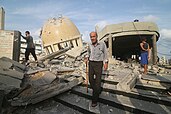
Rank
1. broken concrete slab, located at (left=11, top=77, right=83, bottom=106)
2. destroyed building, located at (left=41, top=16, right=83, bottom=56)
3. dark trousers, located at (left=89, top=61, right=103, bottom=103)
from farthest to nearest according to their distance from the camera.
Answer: destroyed building, located at (left=41, top=16, right=83, bottom=56) < broken concrete slab, located at (left=11, top=77, right=83, bottom=106) < dark trousers, located at (left=89, top=61, right=103, bottom=103)

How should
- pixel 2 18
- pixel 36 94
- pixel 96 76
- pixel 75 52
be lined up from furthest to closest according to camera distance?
pixel 75 52
pixel 2 18
pixel 36 94
pixel 96 76

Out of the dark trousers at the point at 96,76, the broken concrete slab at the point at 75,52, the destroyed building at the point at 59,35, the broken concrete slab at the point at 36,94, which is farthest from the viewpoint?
the destroyed building at the point at 59,35

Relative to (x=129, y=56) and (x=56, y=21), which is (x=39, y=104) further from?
(x=129, y=56)

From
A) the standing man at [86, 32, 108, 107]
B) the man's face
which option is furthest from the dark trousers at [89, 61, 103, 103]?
the man's face

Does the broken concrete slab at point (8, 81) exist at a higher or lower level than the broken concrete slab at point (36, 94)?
higher

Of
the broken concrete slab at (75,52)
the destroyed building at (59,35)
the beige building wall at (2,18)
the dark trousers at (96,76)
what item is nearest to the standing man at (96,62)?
the dark trousers at (96,76)

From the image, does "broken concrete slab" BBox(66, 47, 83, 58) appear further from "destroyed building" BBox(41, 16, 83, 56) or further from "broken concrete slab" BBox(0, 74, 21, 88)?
"broken concrete slab" BBox(0, 74, 21, 88)

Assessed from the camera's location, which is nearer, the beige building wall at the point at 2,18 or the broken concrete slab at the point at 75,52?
the beige building wall at the point at 2,18

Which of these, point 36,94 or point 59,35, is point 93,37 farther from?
point 59,35

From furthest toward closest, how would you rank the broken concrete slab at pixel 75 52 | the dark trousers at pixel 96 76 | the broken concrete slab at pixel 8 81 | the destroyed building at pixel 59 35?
1. the destroyed building at pixel 59 35
2. the broken concrete slab at pixel 75 52
3. the broken concrete slab at pixel 8 81
4. the dark trousers at pixel 96 76

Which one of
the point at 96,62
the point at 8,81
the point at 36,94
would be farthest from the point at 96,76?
the point at 8,81

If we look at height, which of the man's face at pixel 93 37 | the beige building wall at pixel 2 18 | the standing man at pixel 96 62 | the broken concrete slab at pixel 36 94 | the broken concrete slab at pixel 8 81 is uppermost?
the beige building wall at pixel 2 18

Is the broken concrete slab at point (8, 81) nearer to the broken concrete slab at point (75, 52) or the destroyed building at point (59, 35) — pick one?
the broken concrete slab at point (75, 52)

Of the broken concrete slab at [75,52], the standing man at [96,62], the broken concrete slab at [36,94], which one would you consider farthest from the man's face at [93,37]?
the broken concrete slab at [75,52]
